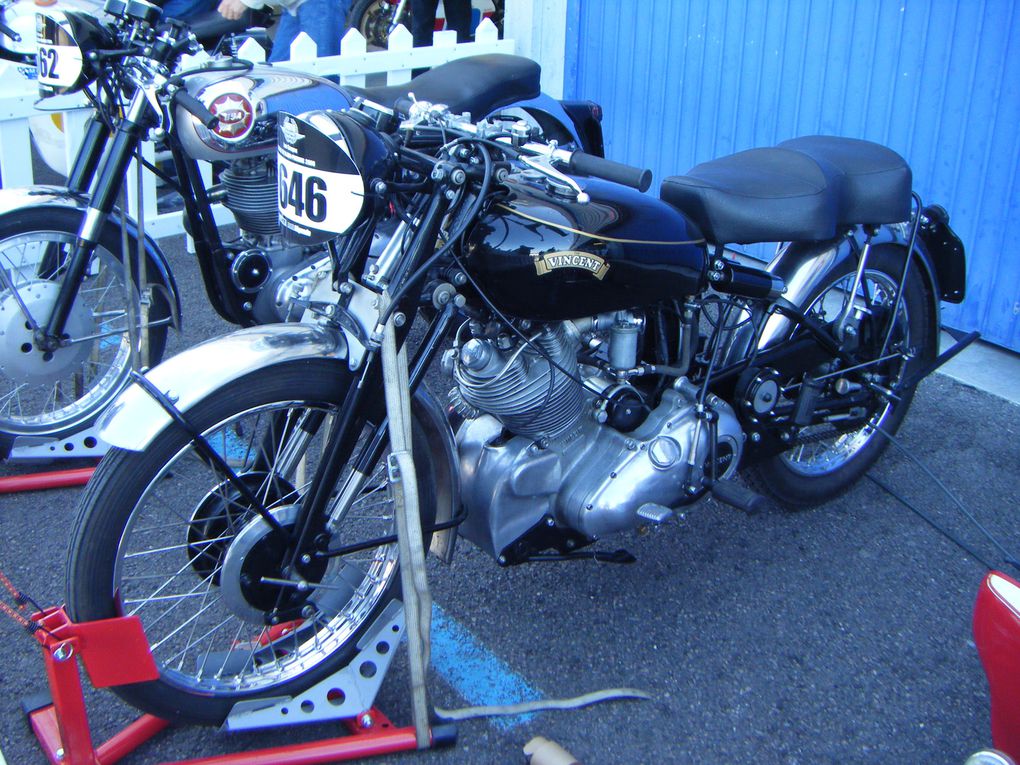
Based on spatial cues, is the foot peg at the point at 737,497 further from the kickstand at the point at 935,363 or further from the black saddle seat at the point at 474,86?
the black saddle seat at the point at 474,86

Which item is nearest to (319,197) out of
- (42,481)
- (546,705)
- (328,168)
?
(328,168)

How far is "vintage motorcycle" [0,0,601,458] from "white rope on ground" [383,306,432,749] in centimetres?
104

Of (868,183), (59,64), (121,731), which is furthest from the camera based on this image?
(59,64)

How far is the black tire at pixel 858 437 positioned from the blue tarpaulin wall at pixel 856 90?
117 cm

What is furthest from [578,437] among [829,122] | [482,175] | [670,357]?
[829,122]

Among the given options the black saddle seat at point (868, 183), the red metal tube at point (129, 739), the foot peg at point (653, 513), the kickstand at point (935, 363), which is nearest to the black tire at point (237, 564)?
the red metal tube at point (129, 739)

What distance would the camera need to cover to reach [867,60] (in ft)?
14.9

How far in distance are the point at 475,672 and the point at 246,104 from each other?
68.2 inches

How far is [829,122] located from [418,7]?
11.9 ft

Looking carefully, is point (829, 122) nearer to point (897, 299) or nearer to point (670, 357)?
point (897, 299)

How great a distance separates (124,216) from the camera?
123 inches

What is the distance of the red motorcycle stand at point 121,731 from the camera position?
1959 mm

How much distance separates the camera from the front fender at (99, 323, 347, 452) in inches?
78.3

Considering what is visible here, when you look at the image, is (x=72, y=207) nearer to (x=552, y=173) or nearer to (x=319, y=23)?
→ (x=552, y=173)
